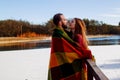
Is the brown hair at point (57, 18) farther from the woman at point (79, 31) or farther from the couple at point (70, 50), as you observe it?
the woman at point (79, 31)

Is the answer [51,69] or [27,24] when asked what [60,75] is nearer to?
[51,69]

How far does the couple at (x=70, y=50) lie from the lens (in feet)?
12.8

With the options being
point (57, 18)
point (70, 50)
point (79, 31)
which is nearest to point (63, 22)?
point (57, 18)

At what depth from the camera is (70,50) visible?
392cm

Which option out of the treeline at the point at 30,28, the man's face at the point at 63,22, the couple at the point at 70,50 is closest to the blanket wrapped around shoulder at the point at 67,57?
the couple at the point at 70,50

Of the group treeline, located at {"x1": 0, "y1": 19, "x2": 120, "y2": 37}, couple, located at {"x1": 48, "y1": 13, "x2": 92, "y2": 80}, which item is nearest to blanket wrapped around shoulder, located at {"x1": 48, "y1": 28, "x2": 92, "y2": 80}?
couple, located at {"x1": 48, "y1": 13, "x2": 92, "y2": 80}

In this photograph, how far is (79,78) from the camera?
4.02 m

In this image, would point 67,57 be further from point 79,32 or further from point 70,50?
point 79,32

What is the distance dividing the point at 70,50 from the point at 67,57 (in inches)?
4.1

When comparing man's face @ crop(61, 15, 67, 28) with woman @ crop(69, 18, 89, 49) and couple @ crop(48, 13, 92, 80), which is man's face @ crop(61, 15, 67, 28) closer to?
couple @ crop(48, 13, 92, 80)

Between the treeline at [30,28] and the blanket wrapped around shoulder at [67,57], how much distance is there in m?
83.3

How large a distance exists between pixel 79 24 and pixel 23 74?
233 inches

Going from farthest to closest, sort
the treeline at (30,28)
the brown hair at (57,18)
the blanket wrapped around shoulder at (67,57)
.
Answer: the treeline at (30,28), the brown hair at (57,18), the blanket wrapped around shoulder at (67,57)

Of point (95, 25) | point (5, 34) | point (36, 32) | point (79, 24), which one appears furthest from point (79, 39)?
point (95, 25)
